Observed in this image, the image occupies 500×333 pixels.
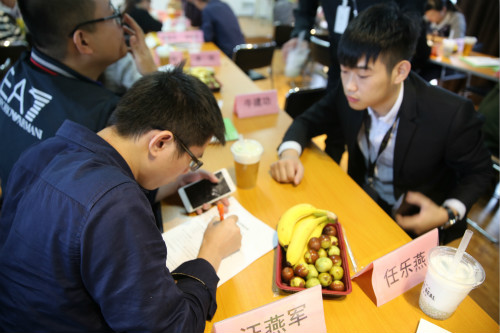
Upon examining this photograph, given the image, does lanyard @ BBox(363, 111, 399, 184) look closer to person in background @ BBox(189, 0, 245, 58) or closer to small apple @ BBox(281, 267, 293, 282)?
small apple @ BBox(281, 267, 293, 282)

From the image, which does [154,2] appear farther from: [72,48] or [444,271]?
[444,271]

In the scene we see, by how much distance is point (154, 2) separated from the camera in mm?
6730

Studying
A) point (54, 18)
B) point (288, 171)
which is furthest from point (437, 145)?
point (54, 18)

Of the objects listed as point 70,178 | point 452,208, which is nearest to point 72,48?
point 70,178

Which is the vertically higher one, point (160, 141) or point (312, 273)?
point (160, 141)

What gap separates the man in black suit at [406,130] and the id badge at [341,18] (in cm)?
79

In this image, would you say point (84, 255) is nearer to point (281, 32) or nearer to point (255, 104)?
point (255, 104)

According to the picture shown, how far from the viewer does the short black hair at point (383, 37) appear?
3.73 feet

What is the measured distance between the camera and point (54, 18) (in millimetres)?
1099

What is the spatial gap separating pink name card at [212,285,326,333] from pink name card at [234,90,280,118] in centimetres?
123

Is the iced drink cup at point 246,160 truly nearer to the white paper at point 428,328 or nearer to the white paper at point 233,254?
the white paper at point 233,254

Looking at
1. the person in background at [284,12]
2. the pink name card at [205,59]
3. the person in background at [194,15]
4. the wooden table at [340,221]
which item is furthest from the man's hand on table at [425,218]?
the person in background at [284,12]

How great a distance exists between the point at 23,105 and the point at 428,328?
4.93 ft

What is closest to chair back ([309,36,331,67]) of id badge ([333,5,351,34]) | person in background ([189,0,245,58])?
person in background ([189,0,245,58])
